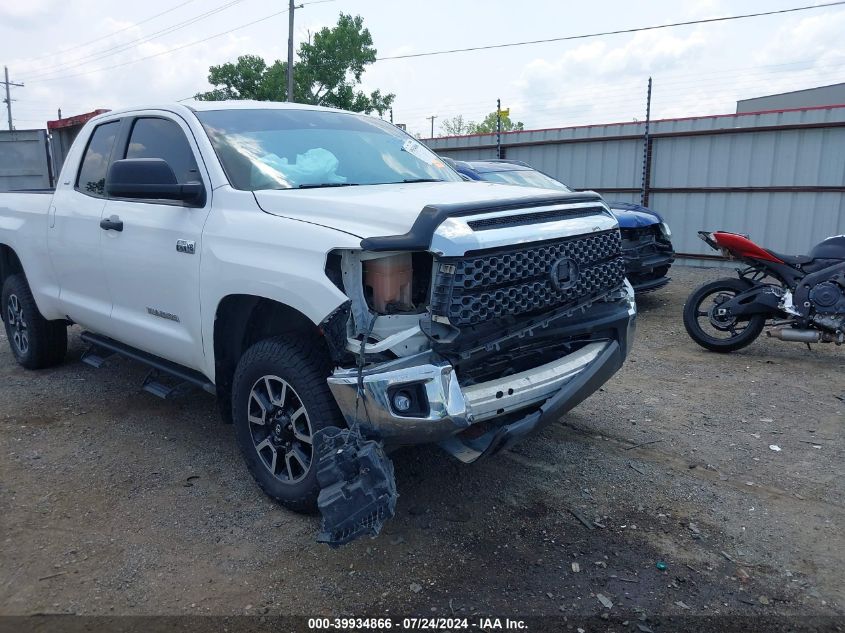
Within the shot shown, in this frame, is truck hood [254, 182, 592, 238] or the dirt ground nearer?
the dirt ground

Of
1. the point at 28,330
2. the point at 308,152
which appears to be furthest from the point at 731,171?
the point at 28,330

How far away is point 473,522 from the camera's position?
3418 millimetres

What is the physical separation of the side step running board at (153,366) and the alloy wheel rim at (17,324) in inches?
43.3

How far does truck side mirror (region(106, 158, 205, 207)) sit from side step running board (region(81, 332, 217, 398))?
99 cm

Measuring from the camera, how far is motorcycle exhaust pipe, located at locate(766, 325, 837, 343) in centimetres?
601

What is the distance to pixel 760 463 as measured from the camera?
161 inches

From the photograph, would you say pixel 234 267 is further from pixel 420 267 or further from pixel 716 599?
pixel 716 599

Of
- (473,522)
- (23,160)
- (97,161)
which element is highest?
(23,160)

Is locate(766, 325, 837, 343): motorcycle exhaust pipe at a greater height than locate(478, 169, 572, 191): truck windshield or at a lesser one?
lesser

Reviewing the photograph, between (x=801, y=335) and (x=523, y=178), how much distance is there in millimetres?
3932

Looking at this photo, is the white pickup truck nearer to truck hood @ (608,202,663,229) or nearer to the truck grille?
the truck grille

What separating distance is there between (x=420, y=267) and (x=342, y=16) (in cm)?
3396

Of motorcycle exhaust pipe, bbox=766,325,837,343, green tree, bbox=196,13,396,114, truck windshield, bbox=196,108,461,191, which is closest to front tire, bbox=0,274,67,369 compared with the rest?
truck windshield, bbox=196,108,461,191

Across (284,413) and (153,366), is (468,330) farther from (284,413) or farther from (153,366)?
(153,366)
